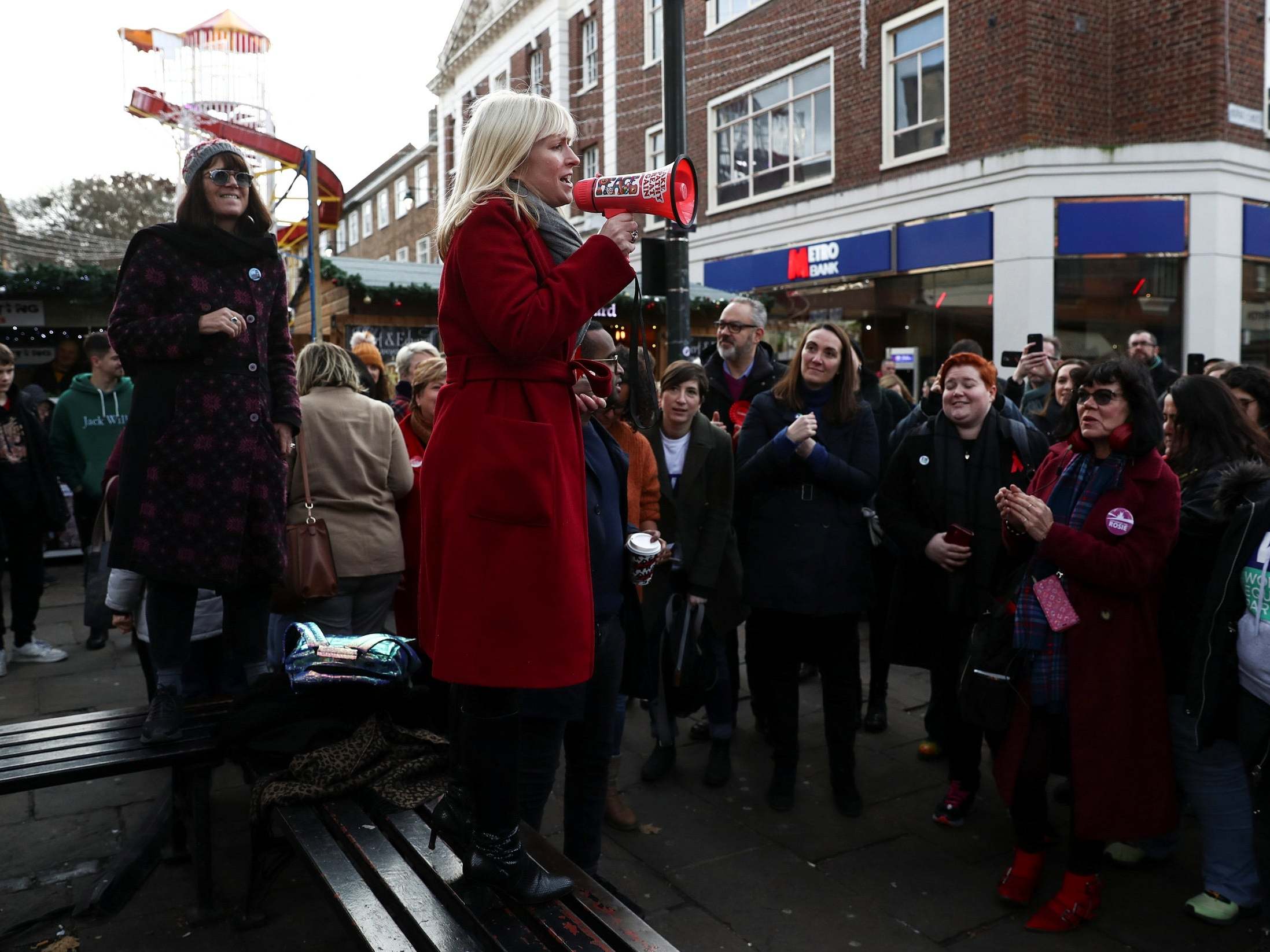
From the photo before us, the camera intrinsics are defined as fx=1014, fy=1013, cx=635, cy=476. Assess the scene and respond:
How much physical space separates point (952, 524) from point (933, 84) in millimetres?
13683

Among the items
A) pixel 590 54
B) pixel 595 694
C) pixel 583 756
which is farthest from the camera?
pixel 590 54

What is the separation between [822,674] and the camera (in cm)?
423

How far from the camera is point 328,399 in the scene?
13.1 ft

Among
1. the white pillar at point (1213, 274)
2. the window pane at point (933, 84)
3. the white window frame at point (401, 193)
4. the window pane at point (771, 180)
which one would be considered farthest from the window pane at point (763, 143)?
the white window frame at point (401, 193)

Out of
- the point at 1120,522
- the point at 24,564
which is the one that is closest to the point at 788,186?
the point at 24,564

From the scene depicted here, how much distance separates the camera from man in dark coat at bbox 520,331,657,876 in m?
2.57

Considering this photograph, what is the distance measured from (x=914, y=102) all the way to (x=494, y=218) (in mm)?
15871

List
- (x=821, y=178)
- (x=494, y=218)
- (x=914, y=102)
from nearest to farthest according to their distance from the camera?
(x=494, y=218), (x=914, y=102), (x=821, y=178)

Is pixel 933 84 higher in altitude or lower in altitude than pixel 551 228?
higher

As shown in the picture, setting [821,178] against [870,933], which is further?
[821,178]

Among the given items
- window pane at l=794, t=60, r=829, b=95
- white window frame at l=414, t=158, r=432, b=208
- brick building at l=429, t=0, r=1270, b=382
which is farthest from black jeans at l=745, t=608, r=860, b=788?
white window frame at l=414, t=158, r=432, b=208

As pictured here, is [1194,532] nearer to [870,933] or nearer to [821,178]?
[870,933]

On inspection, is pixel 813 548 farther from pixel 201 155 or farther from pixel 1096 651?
pixel 201 155

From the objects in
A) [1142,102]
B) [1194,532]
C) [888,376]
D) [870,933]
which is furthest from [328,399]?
[1142,102]
